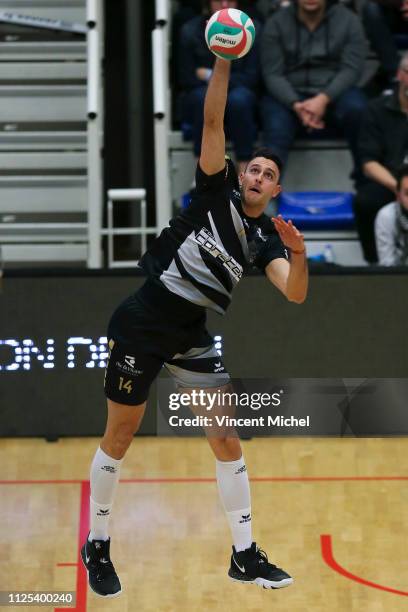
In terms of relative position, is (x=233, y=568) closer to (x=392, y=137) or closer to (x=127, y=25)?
(x=392, y=137)

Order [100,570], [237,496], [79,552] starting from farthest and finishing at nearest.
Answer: [79,552], [100,570], [237,496]

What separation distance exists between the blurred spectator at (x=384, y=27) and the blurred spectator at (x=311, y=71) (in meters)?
0.40

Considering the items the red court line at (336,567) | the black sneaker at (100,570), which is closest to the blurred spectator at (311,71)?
the red court line at (336,567)

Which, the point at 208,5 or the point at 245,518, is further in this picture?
the point at 208,5

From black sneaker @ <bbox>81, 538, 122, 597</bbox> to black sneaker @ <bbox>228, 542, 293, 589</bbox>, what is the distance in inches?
29.7

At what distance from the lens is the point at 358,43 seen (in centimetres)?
1310

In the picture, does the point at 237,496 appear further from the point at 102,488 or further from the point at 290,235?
the point at 290,235

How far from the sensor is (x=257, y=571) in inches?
334

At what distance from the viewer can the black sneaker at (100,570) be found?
8516 millimetres

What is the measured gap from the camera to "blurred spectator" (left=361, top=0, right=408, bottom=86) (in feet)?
44.4

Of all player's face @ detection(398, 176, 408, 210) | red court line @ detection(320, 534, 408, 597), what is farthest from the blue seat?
red court line @ detection(320, 534, 408, 597)

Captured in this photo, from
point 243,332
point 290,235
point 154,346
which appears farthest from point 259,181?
point 243,332

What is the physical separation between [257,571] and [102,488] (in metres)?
1.07

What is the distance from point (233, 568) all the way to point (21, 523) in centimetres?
223
